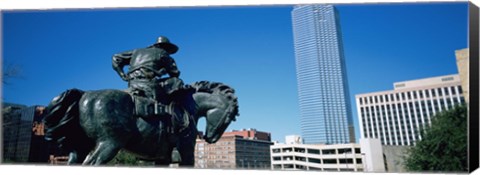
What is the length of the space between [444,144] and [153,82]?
2110 centimetres

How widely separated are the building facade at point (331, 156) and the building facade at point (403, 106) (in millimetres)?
22753

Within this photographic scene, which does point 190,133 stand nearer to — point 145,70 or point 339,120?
point 145,70

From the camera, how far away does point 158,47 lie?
220 inches

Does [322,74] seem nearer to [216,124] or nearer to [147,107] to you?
[216,124]

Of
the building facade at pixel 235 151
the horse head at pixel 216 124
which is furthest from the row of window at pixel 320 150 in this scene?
the horse head at pixel 216 124

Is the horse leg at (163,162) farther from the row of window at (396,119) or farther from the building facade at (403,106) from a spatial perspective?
the row of window at (396,119)

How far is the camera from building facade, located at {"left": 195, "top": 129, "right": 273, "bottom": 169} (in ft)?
259

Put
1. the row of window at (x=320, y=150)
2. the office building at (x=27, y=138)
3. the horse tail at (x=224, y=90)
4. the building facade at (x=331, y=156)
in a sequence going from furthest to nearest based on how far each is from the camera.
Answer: the row of window at (x=320, y=150), the building facade at (x=331, y=156), the office building at (x=27, y=138), the horse tail at (x=224, y=90)

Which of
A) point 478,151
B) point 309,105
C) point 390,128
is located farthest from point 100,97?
point 309,105

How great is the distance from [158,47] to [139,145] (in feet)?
5.11

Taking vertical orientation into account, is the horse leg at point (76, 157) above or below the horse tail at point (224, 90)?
below

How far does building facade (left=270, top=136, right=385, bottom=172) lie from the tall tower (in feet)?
149

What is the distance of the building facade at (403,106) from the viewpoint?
74.8 metres

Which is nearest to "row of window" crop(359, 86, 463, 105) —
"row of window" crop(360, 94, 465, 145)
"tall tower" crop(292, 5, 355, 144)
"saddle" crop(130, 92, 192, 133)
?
"row of window" crop(360, 94, 465, 145)
